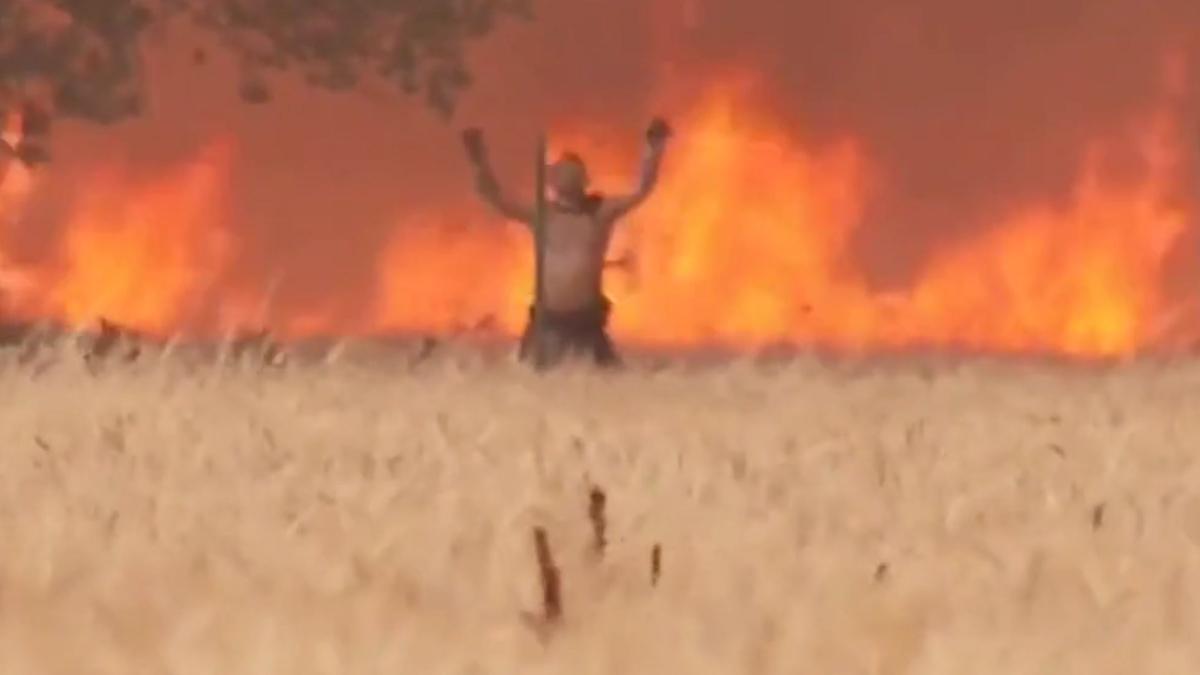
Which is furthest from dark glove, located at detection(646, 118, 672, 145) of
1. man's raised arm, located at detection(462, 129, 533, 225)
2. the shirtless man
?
man's raised arm, located at detection(462, 129, 533, 225)

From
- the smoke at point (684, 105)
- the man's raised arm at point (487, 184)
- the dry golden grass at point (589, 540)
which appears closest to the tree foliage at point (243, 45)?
the smoke at point (684, 105)

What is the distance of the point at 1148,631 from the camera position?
59 centimetres

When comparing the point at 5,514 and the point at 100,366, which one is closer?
the point at 5,514

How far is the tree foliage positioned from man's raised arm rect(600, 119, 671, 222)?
8.6 inches

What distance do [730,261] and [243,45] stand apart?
51 centimetres

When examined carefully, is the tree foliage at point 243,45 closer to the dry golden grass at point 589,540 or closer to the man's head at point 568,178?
the man's head at point 568,178

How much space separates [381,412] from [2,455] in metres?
0.24

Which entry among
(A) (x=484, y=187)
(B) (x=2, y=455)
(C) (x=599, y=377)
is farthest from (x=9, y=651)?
(A) (x=484, y=187)

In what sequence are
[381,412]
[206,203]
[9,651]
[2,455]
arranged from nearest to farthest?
[9,651] → [2,455] → [381,412] → [206,203]

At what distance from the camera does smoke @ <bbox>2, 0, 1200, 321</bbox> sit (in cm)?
178

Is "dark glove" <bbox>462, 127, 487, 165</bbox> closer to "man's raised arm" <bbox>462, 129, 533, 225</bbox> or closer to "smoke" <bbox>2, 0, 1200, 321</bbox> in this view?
"man's raised arm" <bbox>462, 129, 533, 225</bbox>

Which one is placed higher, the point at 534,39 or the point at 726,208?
the point at 534,39

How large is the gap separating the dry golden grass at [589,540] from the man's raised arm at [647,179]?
0.61 m

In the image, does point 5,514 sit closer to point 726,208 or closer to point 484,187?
point 484,187
